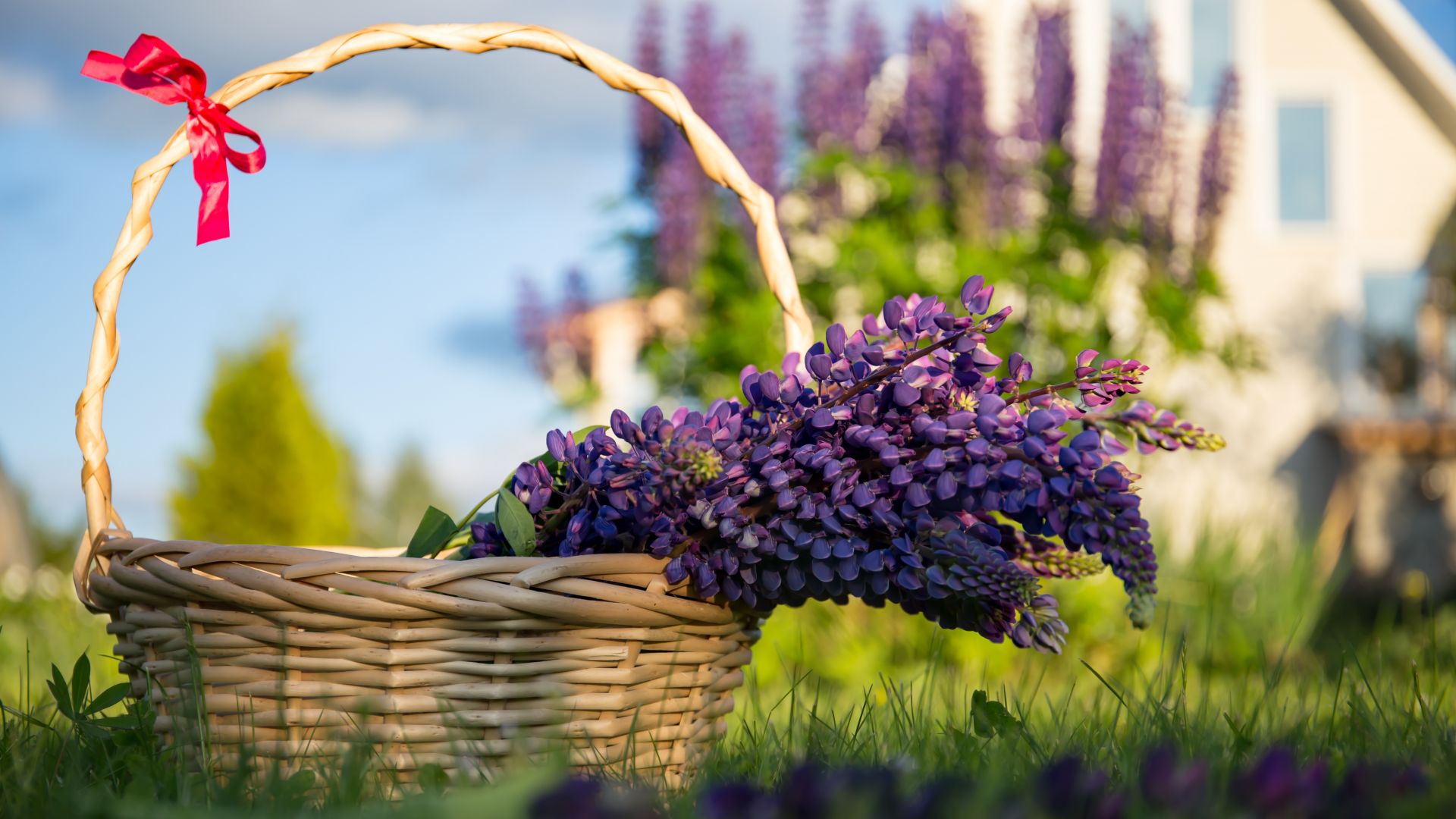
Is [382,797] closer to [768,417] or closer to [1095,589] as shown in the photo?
[768,417]

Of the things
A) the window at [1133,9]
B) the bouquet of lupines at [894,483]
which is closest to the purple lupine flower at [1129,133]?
the bouquet of lupines at [894,483]

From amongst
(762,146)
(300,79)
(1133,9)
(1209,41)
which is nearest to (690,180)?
(762,146)

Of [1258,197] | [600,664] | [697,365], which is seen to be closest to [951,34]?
[697,365]

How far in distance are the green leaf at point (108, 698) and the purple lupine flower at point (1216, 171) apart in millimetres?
4213

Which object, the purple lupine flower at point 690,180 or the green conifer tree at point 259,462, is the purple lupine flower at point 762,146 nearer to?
the purple lupine flower at point 690,180

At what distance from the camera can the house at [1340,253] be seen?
27.1 ft

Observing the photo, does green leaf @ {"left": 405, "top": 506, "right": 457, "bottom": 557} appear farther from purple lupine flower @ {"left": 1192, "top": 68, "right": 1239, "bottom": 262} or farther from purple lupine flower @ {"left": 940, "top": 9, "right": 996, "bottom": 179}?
purple lupine flower @ {"left": 1192, "top": 68, "right": 1239, "bottom": 262}

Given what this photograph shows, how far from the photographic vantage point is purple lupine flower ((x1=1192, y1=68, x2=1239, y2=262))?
4535 mm

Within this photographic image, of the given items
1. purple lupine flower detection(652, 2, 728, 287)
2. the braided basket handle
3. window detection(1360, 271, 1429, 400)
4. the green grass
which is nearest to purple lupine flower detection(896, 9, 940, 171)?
purple lupine flower detection(652, 2, 728, 287)

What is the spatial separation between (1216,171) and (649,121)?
7.97 ft

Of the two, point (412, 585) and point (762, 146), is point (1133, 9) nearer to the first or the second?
point (762, 146)

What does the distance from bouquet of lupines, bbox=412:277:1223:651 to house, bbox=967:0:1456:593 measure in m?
7.50

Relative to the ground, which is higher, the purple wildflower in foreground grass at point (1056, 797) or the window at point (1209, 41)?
the window at point (1209, 41)

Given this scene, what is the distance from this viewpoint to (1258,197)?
339 inches
